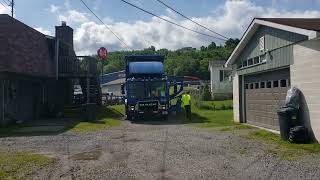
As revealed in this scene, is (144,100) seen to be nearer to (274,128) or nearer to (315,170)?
(274,128)

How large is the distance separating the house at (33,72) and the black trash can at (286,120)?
13.5 m

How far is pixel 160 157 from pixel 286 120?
5.15 metres

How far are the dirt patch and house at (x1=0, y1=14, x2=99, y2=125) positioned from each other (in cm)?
1078

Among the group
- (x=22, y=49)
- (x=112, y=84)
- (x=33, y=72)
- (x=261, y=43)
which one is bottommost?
(x=33, y=72)

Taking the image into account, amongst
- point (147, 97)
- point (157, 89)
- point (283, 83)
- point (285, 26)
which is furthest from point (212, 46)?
point (285, 26)

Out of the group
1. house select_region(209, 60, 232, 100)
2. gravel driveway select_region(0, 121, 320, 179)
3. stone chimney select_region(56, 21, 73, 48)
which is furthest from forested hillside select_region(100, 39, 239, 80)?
gravel driveway select_region(0, 121, 320, 179)

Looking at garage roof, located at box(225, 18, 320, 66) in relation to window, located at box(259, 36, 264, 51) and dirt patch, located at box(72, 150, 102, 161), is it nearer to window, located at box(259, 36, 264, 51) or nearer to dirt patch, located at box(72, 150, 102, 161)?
window, located at box(259, 36, 264, 51)

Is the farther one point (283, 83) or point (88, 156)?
point (283, 83)

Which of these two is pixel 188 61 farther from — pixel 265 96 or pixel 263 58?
pixel 263 58

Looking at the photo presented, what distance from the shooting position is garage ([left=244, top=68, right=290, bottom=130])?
61.1 ft

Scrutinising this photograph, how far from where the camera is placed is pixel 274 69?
19.2m

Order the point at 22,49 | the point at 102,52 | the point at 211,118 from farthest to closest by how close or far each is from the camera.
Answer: the point at 102,52
the point at 211,118
the point at 22,49

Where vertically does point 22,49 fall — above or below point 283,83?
above

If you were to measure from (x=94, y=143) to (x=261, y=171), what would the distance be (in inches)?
301
